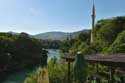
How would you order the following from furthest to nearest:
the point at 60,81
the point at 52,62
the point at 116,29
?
the point at 116,29, the point at 52,62, the point at 60,81

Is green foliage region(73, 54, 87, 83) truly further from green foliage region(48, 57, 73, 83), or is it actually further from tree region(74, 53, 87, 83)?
green foliage region(48, 57, 73, 83)

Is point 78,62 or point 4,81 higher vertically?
point 78,62

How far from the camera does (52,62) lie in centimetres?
2188

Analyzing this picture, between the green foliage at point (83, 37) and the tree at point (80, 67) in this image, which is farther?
the green foliage at point (83, 37)

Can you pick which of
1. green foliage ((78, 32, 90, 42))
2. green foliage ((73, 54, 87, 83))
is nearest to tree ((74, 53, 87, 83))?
green foliage ((73, 54, 87, 83))

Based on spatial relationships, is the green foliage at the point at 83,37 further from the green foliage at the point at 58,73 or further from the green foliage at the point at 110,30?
the green foliage at the point at 58,73

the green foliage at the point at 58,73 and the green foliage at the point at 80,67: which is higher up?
the green foliage at the point at 80,67

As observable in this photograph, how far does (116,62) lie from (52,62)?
13.2 metres

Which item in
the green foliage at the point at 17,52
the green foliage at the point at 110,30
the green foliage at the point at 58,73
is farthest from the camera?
the green foliage at the point at 17,52

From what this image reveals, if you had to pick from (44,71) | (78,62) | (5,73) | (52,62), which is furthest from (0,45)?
(44,71)

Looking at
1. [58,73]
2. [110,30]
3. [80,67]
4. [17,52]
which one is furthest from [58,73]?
[17,52]

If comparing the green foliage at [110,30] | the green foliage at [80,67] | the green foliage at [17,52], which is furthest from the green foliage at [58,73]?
the green foliage at [17,52]

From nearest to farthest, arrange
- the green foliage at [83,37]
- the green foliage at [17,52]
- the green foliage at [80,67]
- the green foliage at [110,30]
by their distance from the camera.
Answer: the green foliage at [80,67] → the green foliage at [110,30] → the green foliage at [17,52] → the green foliage at [83,37]

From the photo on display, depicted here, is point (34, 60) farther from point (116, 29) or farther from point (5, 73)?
point (116, 29)
